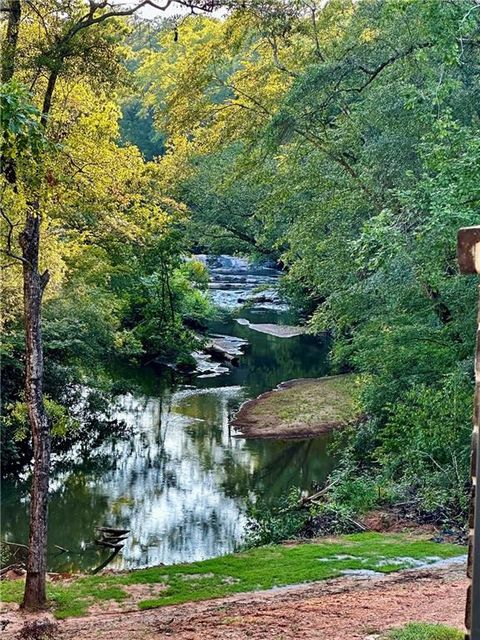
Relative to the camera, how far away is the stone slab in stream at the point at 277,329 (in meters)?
35.4

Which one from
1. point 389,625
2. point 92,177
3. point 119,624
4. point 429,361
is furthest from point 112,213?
point 429,361

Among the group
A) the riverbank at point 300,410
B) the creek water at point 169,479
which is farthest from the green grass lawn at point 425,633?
the riverbank at point 300,410

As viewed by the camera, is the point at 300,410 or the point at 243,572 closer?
the point at 243,572

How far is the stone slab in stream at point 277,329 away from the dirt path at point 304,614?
25.4m

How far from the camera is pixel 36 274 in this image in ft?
31.5

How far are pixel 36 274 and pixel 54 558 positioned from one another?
6.10 m

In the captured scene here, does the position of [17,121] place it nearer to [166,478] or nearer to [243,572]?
[243,572]

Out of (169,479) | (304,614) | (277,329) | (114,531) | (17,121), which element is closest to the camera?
(17,121)

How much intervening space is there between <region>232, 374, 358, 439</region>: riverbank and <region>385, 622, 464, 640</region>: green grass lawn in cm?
1188

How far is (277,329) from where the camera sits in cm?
3638

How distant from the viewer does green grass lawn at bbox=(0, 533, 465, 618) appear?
9984mm

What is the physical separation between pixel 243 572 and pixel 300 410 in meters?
12.3

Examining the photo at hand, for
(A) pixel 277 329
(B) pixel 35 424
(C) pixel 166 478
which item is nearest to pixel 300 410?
(C) pixel 166 478

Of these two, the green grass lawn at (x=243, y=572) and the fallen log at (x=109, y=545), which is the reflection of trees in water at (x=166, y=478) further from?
the green grass lawn at (x=243, y=572)
